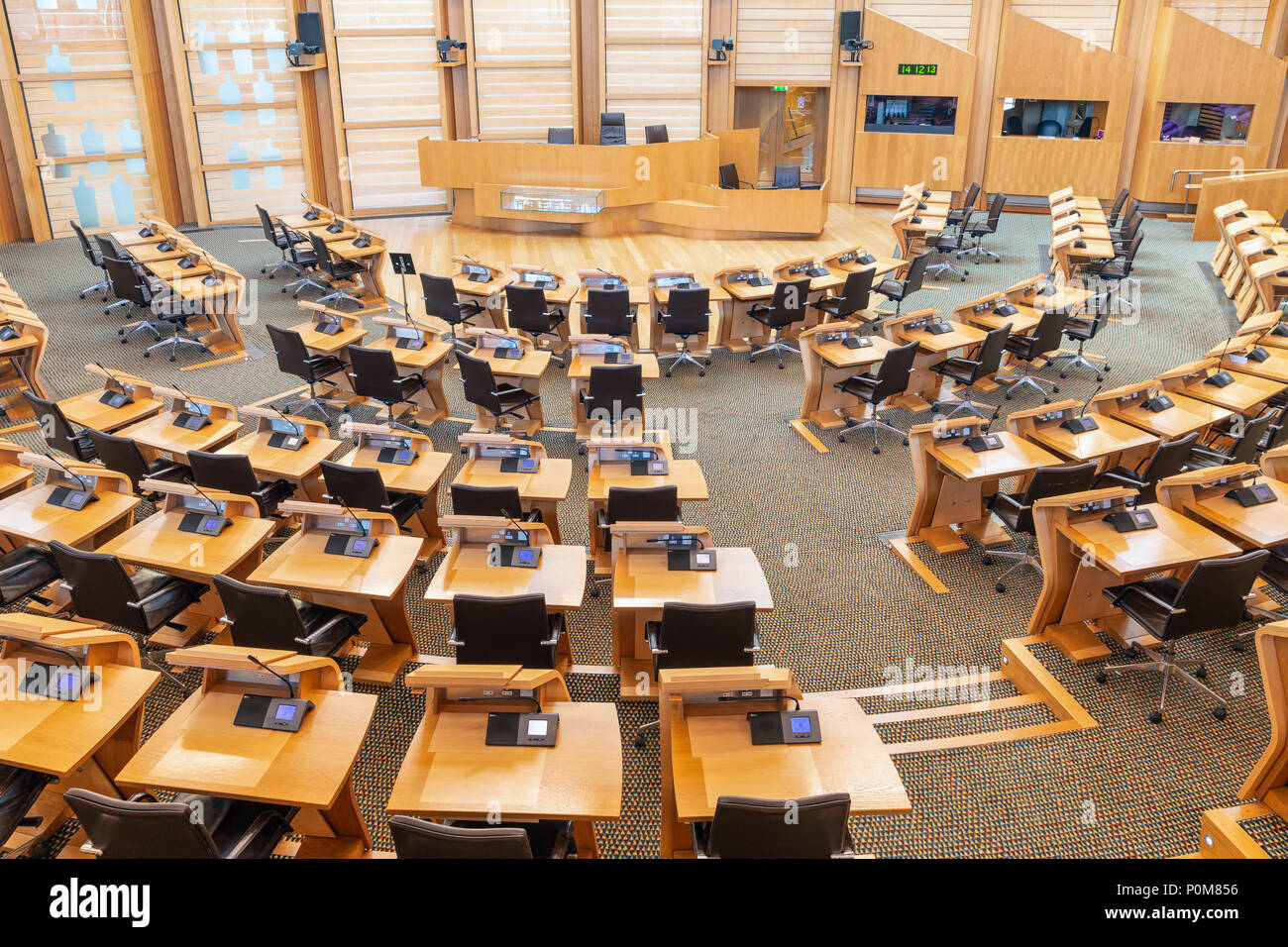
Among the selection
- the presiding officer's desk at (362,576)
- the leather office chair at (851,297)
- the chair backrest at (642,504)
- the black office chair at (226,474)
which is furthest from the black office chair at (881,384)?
the black office chair at (226,474)

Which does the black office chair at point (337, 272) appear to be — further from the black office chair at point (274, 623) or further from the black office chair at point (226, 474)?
the black office chair at point (274, 623)

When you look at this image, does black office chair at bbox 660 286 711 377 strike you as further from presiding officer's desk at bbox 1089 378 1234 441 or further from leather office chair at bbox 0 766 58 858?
leather office chair at bbox 0 766 58 858

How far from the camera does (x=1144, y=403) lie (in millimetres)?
7262

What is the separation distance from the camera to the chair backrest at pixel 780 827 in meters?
3.28

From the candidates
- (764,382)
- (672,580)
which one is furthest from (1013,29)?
(672,580)

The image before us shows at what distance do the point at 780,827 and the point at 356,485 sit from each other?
383cm

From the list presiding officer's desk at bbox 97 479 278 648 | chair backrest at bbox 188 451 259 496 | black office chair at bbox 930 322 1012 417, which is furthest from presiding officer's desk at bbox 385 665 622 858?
black office chair at bbox 930 322 1012 417

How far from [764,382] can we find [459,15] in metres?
10.5

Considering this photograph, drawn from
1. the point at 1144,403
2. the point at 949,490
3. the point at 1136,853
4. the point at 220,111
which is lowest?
the point at 1136,853

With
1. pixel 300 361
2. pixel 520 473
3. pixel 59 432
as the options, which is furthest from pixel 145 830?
pixel 300 361

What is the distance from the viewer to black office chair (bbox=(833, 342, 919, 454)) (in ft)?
26.3

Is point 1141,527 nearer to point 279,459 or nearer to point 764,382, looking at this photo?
point 764,382

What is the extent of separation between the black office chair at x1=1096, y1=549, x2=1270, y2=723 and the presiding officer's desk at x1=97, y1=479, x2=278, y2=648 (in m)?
5.09
